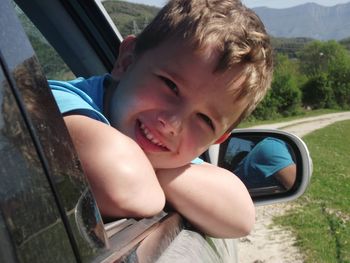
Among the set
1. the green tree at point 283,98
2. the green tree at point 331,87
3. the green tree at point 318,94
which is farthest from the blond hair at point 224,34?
the green tree at point 318,94

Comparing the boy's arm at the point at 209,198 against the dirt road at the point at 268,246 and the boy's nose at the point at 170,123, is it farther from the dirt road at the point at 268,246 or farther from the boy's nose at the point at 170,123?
the dirt road at the point at 268,246

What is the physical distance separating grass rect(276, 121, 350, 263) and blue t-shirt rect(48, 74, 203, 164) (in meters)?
5.13

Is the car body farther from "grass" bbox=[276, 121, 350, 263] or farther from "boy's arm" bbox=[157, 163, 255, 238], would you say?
"grass" bbox=[276, 121, 350, 263]

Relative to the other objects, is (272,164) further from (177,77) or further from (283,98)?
(283,98)

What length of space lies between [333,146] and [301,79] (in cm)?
3316

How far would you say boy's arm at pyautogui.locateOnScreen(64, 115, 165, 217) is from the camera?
3.54ft

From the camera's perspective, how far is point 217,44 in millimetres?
1474

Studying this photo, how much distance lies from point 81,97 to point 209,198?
0.40m

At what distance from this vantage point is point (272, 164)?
248cm

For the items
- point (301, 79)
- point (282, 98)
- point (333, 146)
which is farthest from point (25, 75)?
point (301, 79)

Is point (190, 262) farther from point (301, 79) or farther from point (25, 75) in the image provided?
point (301, 79)

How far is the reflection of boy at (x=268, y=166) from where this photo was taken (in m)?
2.44

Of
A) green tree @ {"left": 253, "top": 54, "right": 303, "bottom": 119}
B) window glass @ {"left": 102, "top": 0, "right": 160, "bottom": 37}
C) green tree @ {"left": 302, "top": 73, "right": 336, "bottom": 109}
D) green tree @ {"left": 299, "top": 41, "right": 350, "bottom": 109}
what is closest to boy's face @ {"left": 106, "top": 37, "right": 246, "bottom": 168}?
window glass @ {"left": 102, "top": 0, "right": 160, "bottom": 37}

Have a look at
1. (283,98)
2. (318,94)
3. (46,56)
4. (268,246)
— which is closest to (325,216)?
(268,246)
